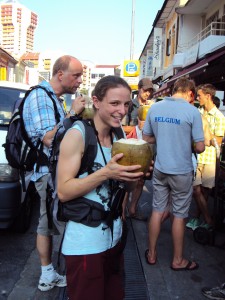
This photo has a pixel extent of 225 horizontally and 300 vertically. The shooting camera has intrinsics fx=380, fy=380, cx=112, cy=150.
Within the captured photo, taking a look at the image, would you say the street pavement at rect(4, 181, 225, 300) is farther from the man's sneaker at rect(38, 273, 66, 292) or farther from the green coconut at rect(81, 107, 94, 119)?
the green coconut at rect(81, 107, 94, 119)

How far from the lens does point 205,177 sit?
4.94 metres

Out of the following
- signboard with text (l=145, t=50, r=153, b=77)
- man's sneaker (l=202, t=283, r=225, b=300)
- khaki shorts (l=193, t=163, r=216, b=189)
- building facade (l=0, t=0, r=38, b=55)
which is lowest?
man's sneaker (l=202, t=283, r=225, b=300)

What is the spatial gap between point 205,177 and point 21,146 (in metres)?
2.63

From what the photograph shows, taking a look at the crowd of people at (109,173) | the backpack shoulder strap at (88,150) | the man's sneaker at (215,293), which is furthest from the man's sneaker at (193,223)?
the backpack shoulder strap at (88,150)

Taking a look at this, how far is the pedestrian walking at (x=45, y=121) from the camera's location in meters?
2.96

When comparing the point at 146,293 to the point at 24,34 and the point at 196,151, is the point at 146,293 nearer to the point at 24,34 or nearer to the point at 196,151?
the point at 196,151

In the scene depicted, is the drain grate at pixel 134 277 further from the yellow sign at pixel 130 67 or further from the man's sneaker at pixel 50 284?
the yellow sign at pixel 130 67

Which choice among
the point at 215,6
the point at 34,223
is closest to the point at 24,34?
the point at 215,6

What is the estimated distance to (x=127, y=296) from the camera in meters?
3.36

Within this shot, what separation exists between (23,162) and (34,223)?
212cm

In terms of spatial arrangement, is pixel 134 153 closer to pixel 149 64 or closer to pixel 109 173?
pixel 109 173

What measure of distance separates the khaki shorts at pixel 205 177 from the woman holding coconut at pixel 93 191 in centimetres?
304

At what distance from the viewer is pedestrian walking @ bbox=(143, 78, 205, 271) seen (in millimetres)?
3637

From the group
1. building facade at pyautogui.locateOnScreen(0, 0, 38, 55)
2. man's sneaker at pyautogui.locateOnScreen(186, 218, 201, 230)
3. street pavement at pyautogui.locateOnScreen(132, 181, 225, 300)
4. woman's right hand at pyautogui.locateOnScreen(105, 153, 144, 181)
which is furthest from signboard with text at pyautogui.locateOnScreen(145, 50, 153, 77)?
building facade at pyautogui.locateOnScreen(0, 0, 38, 55)
